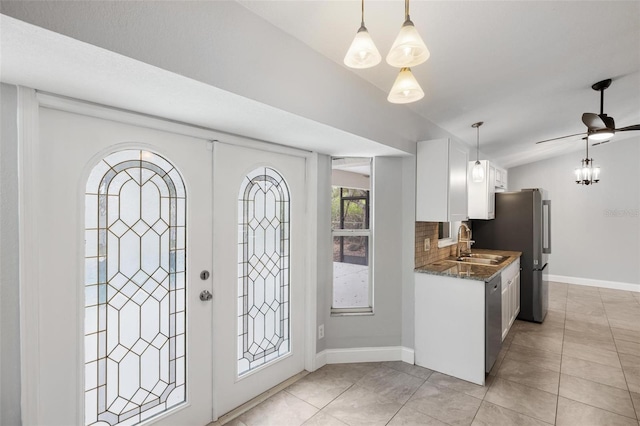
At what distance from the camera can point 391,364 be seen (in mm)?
3096

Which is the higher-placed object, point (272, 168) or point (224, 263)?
point (272, 168)

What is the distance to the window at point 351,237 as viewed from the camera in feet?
10.4

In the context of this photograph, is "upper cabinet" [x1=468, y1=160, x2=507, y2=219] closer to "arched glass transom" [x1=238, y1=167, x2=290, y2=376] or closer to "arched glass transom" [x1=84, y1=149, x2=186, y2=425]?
"arched glass transom" [x1=238, y1=167, x2=290, y2=376]

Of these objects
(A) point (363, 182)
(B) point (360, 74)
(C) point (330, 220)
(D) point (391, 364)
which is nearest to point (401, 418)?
(D) point (391, 364)

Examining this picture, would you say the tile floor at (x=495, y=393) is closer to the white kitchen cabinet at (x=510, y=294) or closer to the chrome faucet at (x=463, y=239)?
the white kitchen cabinet at (x=510, y=294)

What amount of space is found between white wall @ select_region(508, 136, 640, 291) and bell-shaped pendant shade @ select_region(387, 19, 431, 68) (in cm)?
733

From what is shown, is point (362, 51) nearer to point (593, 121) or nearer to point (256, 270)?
point (256, 270)

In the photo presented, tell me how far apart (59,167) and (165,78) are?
0.75 metres

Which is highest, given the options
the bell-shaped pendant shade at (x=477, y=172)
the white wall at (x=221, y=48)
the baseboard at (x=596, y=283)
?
the white wall at (x=221, y=48)

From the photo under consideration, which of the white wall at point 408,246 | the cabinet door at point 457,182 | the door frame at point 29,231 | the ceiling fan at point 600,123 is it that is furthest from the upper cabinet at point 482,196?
the door frame at point 29,231

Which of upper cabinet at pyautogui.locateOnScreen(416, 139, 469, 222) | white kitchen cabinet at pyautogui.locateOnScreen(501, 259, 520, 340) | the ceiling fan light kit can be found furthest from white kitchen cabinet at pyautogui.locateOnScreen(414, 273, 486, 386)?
the ceiling fan light kit

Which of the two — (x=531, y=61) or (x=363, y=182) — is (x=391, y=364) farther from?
(x=531, y=61)

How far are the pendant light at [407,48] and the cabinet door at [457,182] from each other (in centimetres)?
210

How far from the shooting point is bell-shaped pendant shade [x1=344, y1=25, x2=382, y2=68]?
1061 mm
